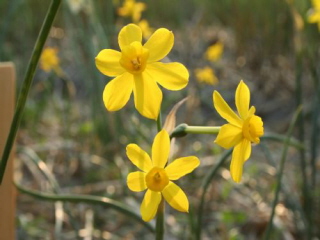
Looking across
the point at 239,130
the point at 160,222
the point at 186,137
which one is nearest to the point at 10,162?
the point at 160,222

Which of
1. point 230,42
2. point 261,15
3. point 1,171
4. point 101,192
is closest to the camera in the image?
point 1,171

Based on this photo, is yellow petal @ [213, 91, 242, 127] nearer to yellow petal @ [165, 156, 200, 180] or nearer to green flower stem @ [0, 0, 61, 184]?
yellow petal @ [165, 156, 200, 180]

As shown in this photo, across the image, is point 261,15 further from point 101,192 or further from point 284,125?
point 101,192

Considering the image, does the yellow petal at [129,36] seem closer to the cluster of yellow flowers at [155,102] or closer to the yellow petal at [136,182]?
the cluster of yellow flowers at [155,102]

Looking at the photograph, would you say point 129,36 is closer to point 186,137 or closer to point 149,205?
point 149,205

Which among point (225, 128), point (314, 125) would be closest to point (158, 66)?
point (225, 128)

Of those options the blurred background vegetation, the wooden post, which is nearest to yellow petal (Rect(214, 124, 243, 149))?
the wooden post

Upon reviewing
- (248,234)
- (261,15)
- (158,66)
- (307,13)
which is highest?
(261,15)
